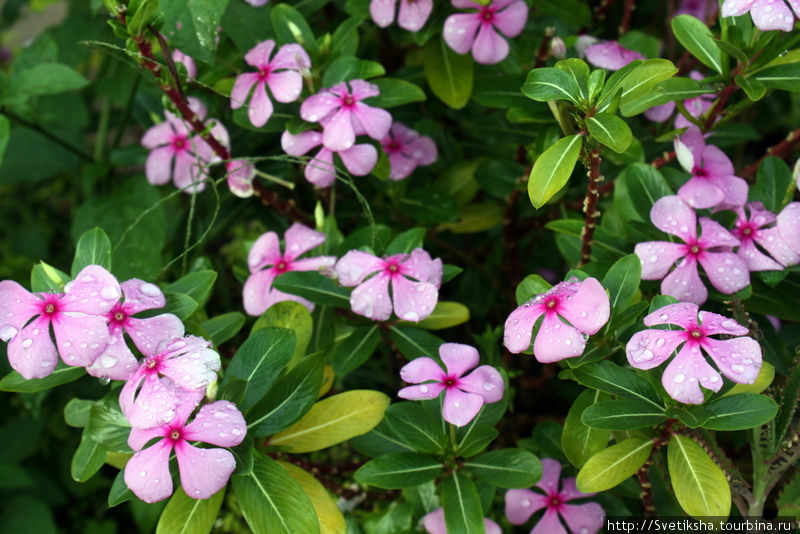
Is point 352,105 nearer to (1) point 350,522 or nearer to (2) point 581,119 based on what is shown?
(2) point 581,119

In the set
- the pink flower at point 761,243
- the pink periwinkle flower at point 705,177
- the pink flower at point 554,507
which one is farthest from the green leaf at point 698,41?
the pink flower at point 554,507

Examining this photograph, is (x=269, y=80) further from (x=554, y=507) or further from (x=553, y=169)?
(x=554, y=507)

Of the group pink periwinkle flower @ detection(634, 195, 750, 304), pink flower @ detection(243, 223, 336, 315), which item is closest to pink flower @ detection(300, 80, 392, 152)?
pink flower @ detection(243, 223, 336, 315)

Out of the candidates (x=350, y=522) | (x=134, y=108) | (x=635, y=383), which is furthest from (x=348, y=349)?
(x=134, y=108)

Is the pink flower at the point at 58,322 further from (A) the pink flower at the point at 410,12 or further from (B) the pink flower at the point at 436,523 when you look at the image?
(A) the pink flower at the point at 410,12

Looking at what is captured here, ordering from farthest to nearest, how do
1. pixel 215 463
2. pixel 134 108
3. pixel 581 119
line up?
pixel 134 108, pixel 581 119, pixel 215 463

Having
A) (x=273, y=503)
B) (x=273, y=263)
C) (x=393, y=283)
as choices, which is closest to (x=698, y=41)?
(x=393, y=283)

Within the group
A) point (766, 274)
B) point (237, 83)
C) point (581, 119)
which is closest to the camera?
point (581, 119)
